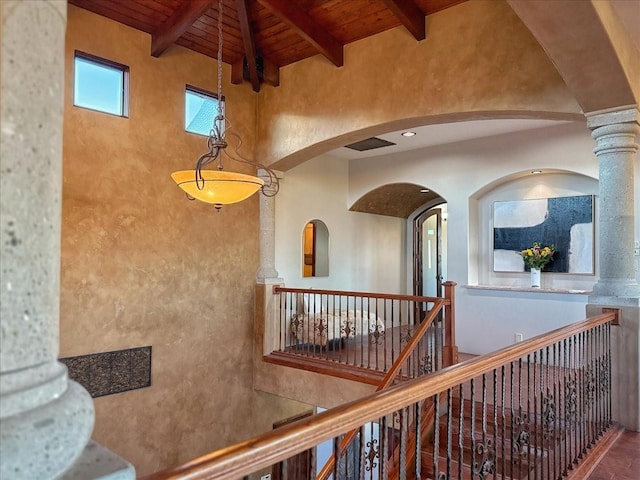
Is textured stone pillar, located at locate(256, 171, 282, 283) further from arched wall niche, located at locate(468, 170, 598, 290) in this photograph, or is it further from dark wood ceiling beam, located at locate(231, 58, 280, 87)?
arched wall niche, located at locate(468, 170, 598, 290)

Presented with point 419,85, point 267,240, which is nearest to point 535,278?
point 419,85

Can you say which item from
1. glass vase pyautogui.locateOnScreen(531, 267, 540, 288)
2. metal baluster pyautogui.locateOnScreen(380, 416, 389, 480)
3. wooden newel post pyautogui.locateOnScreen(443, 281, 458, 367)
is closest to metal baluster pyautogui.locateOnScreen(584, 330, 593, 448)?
wooden newel post pyautogui.locateOnScreen(443, 281, 458, 367)

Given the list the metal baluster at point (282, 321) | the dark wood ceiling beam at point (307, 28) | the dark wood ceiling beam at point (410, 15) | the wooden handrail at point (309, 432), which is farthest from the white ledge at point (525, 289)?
the wooden handrail at point (309, 432)

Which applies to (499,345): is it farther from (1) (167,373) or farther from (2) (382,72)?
(1) (167,373)

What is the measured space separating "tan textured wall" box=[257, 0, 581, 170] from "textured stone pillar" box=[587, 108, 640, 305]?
0.35 metres

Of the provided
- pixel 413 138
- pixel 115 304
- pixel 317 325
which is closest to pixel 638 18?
pixel 413 138

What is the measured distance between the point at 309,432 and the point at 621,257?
3.58m

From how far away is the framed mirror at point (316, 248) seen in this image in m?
7.71

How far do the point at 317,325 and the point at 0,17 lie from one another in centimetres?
560

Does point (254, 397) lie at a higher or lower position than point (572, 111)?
lower

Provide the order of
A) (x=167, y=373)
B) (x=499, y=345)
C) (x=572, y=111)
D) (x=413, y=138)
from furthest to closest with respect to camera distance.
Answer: (x=413, y=138) < (x=499, y=345) < (x=167, y=373) < (x=572, y=111)

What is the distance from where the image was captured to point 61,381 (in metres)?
0.80

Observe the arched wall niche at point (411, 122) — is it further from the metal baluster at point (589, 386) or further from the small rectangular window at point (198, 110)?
the metal baluster at point (589, 386)

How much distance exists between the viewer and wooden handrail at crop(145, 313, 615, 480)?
3.13ft
